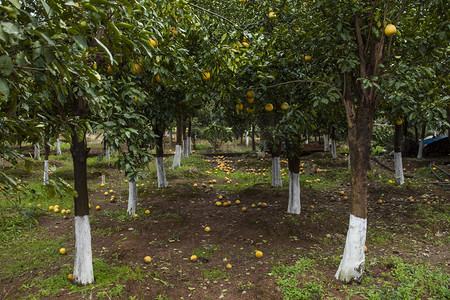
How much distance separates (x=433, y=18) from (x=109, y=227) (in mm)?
6667

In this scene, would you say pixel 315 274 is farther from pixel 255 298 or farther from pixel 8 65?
pixel 8 65

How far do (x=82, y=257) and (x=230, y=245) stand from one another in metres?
2.62

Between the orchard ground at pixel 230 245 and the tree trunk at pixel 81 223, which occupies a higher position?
the tree trunk at pixel 81 223

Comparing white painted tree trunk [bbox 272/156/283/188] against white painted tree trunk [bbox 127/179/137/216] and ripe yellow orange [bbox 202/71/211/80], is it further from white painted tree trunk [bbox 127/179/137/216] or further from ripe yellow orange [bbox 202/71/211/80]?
ripe yellow orange [bbox 202/71/211/80]

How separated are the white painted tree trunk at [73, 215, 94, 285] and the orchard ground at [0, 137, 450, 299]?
151 millimetres

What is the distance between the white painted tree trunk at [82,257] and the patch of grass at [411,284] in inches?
139

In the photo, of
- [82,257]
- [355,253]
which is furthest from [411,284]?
[82,257]

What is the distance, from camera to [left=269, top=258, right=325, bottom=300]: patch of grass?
12.2 feet

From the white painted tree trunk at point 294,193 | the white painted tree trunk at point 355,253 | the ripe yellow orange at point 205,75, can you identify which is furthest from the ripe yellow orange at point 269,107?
the white painted tree trunk at point 355,253

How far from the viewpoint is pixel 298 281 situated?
13.3 ft

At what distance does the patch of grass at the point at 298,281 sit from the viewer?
3.72 m

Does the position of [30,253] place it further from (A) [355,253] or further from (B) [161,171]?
(A) [355,253]

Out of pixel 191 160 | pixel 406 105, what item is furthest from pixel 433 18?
pixel 191 160

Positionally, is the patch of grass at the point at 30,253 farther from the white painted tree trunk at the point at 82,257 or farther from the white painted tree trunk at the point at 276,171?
the white painted tree trunk at the point at 276,171
